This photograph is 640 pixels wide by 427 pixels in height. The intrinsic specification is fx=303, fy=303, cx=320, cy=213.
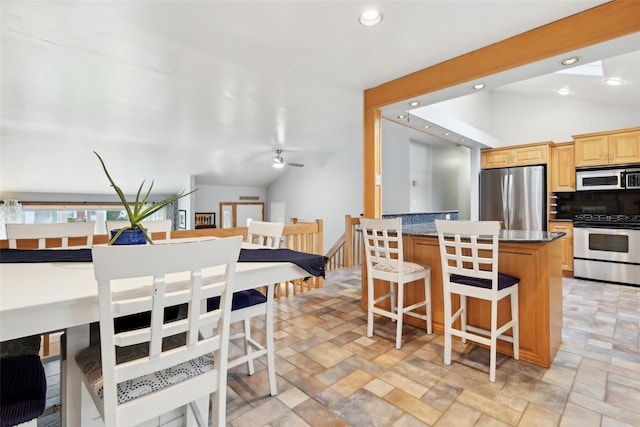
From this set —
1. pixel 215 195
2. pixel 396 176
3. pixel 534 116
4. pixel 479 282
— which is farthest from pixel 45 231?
pixel 215 195

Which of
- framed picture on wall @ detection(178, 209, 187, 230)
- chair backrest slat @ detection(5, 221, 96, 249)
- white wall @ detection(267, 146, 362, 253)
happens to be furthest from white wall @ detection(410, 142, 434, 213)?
framed picture on wall @ detection(178, 209, 187, 230)

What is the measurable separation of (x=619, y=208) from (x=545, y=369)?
3.85 meters

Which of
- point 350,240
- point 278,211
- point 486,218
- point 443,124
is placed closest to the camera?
point 443,124

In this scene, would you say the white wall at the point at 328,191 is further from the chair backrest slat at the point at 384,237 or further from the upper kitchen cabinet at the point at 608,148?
the chair backrest slat at the point at 384,237

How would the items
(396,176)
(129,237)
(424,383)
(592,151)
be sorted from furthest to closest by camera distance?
1. (396,176)
2. (592,151)
3. (424,383)
4. (129,237)

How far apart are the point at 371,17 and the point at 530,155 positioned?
14.6 feet

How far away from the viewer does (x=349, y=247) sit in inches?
195

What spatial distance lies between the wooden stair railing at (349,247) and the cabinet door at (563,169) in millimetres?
3336

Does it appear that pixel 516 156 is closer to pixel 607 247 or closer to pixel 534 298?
pixel 607 247

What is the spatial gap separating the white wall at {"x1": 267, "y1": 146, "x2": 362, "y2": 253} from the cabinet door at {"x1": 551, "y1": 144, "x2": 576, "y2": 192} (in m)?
3.85

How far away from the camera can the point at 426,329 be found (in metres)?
2.80

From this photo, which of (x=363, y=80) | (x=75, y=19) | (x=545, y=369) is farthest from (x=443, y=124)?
(x=75, y=19)

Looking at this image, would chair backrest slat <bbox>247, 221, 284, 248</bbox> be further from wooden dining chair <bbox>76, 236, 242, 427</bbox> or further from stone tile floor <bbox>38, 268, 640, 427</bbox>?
wooden dining chair <bbox>76, 236, 242, 427</bbox>

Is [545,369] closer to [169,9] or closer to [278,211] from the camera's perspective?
[169,9]
